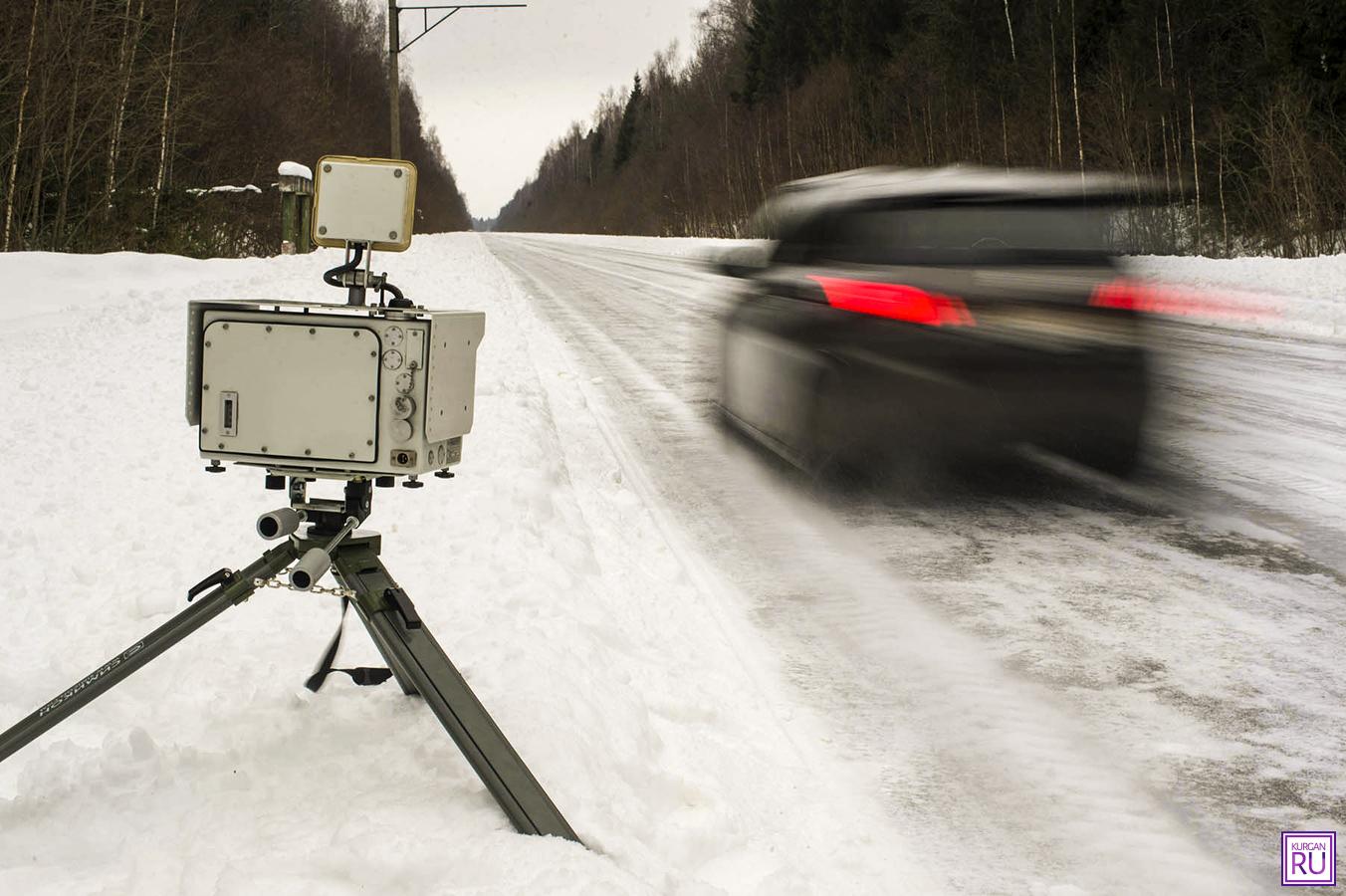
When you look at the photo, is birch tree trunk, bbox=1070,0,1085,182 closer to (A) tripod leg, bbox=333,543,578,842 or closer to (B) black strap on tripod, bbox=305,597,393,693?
(B) black strap on tripod, bbox=305,597,393,693

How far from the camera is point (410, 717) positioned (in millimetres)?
3504

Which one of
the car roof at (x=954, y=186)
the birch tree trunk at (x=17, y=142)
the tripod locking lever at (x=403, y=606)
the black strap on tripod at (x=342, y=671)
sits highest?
the birch tree trunk at (x=17, y=142)

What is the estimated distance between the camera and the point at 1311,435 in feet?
25.5

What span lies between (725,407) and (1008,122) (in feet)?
129

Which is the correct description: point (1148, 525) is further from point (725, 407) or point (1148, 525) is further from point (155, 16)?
point (155, 16)

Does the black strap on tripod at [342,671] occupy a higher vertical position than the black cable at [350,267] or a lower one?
lower

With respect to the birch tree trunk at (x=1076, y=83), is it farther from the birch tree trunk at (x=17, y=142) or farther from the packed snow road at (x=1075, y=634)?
the packed snow road at (x=1075, y=634)

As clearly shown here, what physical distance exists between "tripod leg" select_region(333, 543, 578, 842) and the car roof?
4.57m

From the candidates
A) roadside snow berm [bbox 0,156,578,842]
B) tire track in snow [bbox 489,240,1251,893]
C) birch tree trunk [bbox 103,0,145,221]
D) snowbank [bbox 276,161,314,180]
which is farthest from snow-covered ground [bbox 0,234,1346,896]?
snowbank [bbox 276,161,314,180]

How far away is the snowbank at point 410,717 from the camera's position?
278 cm

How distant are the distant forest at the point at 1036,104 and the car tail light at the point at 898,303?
1929 cm

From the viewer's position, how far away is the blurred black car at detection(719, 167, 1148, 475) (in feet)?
20.7

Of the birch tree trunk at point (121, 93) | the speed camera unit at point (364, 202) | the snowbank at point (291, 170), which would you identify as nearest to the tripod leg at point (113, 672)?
the speed camera unit at point (364, 202)

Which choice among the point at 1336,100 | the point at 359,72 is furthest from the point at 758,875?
the point at 359,72
